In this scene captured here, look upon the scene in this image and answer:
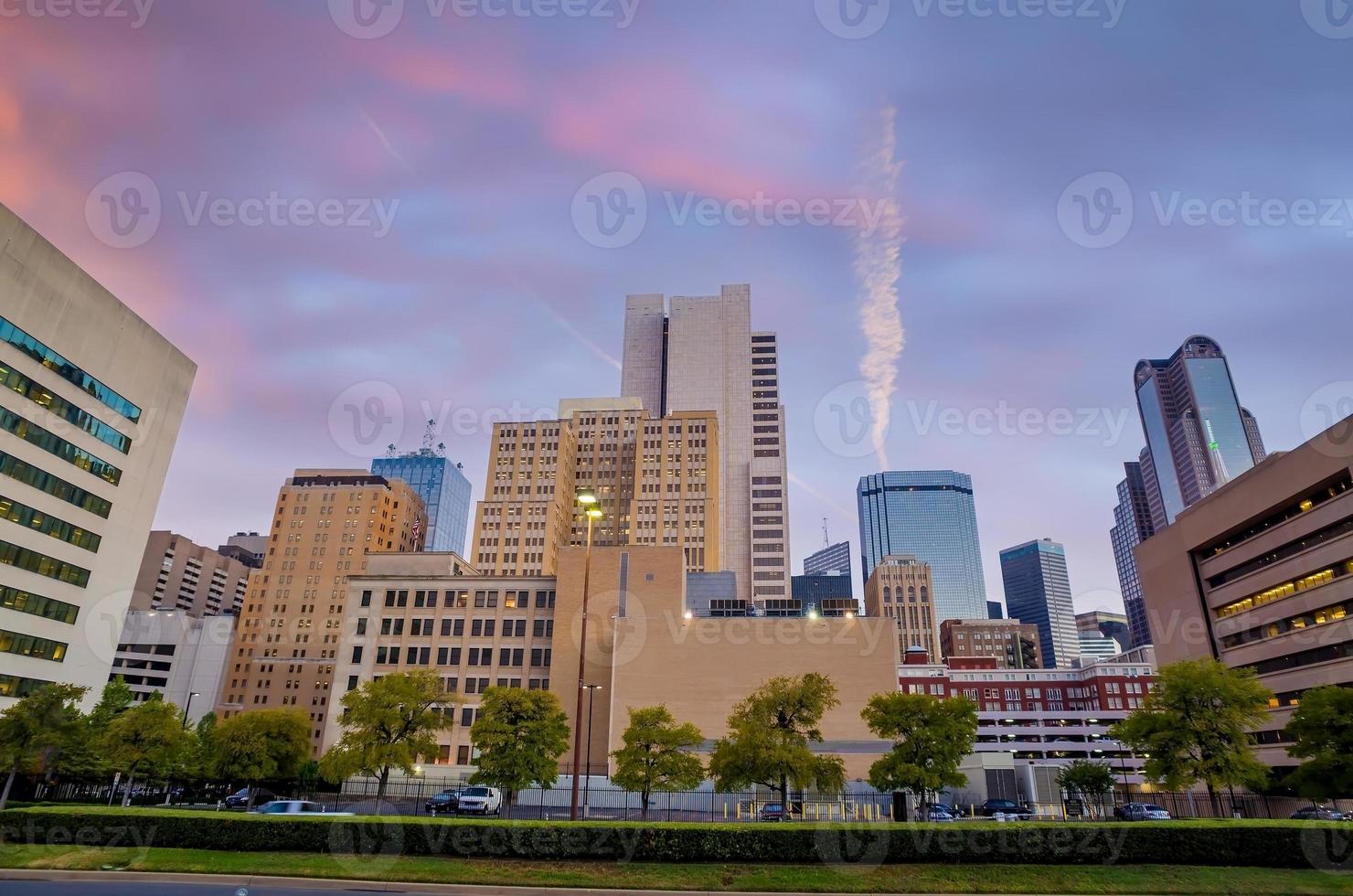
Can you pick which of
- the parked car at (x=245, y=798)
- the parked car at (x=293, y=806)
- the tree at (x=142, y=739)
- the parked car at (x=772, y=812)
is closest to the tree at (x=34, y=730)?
the tree at (x=142, y=739)

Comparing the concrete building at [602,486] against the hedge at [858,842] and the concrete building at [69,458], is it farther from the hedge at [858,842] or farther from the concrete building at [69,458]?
the hedge at [858,842]

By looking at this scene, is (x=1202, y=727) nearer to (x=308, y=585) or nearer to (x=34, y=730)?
(x=34, y=730)

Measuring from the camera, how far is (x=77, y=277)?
6381 centimetres

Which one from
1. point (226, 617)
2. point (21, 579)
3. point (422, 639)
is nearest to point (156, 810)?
point (21, 579)

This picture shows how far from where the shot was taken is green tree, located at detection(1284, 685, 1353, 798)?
4706 cm

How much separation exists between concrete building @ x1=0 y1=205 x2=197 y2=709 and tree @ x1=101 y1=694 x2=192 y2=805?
631 inches

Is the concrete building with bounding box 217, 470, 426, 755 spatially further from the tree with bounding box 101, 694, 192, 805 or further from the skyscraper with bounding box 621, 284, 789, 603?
the tree with bounding box 101, 694, 192, 805

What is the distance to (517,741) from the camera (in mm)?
46531

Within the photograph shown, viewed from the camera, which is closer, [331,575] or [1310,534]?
[1310,534]

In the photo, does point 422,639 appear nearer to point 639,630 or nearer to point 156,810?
point 639,630

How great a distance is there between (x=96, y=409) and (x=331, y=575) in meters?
120

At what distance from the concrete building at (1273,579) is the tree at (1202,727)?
24153mm

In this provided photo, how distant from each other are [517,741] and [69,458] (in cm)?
4761

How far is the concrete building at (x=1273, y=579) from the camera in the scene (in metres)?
62.6
